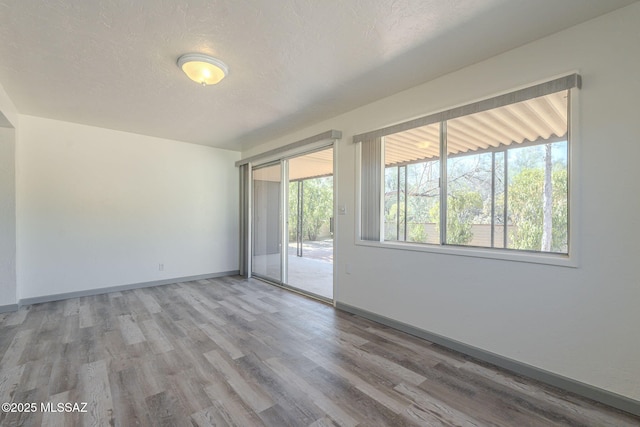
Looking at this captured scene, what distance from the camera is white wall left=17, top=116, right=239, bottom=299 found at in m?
3.83

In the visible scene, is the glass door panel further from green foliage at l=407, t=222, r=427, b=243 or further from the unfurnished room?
green foliage at l=407, t=222, r=427, b=243

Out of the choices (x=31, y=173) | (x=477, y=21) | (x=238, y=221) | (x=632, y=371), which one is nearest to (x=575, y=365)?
(x=632, y=371)

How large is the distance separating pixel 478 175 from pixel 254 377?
256cm

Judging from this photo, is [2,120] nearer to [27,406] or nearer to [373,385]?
[27,406]

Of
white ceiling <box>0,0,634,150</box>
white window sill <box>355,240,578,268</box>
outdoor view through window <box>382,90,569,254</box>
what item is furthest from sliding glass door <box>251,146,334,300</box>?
white ceiling <box>0,0,634,150</box>

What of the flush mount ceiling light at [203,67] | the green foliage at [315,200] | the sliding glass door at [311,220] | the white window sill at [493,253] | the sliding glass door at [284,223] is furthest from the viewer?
the green foliage at [315,200]

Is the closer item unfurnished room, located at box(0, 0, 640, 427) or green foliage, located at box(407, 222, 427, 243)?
unfurnished room, located at box(0, 0, 640, 427)

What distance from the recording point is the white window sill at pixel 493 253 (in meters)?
2.03

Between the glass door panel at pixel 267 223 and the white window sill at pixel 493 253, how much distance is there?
239cm

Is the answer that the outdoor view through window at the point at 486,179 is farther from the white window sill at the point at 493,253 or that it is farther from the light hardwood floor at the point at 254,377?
the light hardwood floor at the point at 254,377

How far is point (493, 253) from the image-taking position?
7.71 feet

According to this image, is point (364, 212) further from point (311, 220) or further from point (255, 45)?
point (311, 220)

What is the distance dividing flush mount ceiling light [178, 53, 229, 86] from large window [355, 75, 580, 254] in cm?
168

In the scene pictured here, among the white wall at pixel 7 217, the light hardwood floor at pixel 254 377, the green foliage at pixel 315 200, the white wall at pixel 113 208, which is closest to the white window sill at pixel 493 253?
the light hardwood floor at pixel 254 377
